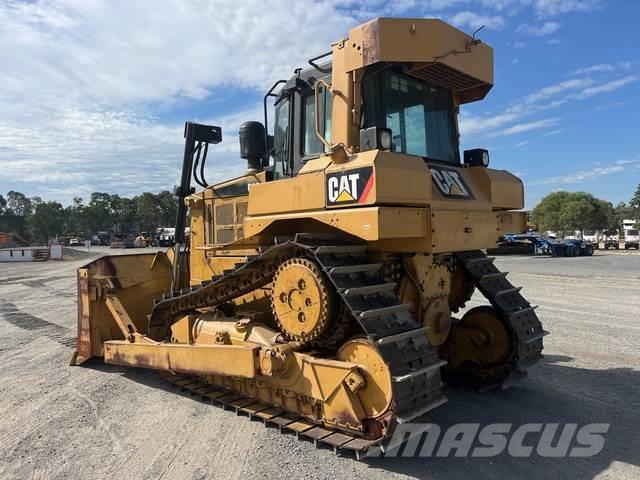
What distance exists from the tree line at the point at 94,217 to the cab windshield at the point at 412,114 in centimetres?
8987

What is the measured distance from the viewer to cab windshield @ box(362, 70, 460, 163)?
15.4 ft

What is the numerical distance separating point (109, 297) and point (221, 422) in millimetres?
3040

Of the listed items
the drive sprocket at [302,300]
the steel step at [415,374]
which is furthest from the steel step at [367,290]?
the steel step at [415,374]

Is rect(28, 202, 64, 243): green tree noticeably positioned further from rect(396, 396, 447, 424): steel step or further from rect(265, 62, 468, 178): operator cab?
rect(396, 396, 447, 424): steel step

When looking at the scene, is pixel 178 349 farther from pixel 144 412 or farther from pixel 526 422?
pixel 526 422

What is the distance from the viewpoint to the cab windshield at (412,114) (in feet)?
15.4

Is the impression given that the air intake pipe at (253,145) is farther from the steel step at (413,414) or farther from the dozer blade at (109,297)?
the steel step at (413,414)

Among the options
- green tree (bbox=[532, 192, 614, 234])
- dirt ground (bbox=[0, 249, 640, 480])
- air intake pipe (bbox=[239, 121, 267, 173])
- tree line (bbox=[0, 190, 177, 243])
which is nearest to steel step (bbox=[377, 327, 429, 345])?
dirt ground (bbox=[0, 249, 640, 480])

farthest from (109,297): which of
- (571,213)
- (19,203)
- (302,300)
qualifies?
(19,203)

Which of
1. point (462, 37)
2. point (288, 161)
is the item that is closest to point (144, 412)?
point (288, 161)

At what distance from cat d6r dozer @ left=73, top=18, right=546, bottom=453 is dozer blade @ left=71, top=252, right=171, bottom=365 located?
0.43m

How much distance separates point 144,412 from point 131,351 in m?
1.08

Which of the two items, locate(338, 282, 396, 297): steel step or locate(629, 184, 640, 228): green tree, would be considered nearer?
locate(338, 282, 396, 297): steel step

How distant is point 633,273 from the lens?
19938 millimetres
